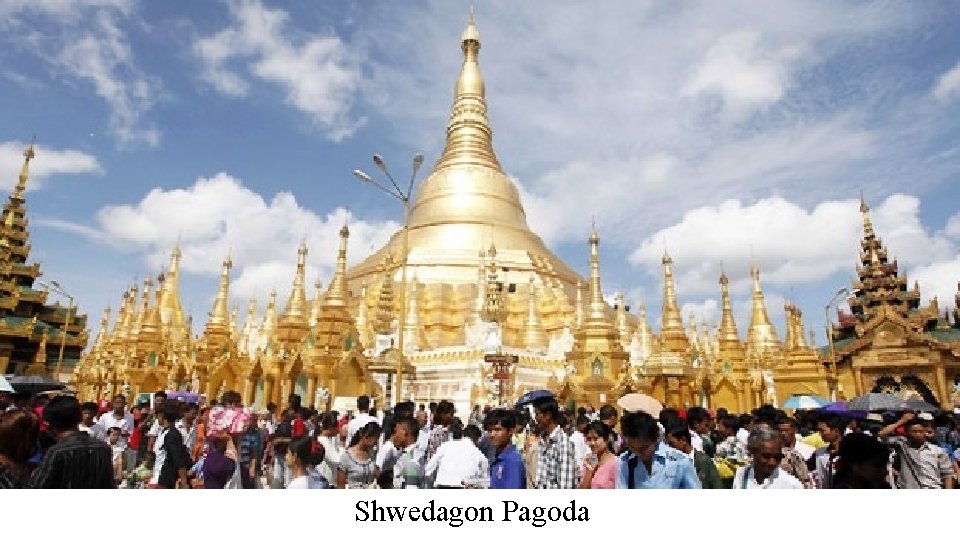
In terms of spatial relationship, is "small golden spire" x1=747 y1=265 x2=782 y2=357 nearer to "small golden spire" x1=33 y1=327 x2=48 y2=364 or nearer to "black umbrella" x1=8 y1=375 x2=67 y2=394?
"black umbrella" x1=8 y1=375 x2=67 y2=394

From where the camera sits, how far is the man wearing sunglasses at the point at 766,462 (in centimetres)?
396

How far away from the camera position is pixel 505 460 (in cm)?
540

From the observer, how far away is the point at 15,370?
132ft

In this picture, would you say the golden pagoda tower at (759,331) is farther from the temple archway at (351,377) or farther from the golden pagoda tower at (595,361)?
the temple archway at (351,377)

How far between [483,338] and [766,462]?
76.6 ft

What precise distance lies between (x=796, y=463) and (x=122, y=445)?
9.76 metres

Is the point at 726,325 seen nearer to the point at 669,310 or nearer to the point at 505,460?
the point at 669,310

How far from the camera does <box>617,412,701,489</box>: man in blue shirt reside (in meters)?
4.23

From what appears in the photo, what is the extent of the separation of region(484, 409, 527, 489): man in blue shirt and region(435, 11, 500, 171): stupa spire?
4158 centimetres

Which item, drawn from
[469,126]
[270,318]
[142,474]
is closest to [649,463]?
[142,474]

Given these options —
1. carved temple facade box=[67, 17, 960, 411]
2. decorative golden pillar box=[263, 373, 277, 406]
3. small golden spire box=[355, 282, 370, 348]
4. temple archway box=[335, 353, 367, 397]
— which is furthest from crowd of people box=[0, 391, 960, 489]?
small golden spire box=[355, 282, 370, 348]

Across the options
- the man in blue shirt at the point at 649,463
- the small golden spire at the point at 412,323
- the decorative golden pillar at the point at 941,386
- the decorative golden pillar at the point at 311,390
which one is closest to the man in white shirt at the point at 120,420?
the man in blue shirt at the point at 649,463

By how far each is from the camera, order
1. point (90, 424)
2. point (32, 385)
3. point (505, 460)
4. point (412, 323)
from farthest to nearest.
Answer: point (412, 323), point (32, 385), point (90, 424), point (505, 460)
